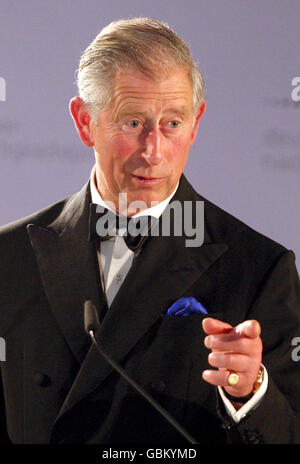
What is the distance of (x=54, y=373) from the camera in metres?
1.76

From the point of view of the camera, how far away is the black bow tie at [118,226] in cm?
186

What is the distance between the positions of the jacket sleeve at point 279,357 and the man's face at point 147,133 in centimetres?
33

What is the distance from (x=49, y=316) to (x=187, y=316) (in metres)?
0.33

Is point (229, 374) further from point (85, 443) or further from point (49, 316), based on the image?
point (49, 316)

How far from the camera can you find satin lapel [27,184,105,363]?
5.85ft

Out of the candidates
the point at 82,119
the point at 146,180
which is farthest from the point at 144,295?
the point at 82,119

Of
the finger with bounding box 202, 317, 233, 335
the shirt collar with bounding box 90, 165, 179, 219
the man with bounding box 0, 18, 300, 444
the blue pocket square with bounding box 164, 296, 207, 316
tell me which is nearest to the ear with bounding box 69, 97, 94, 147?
the man with bounding box 0, 18, 300, 444

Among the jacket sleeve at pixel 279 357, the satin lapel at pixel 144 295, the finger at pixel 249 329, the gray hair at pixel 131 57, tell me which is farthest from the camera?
the gray hair at pixel 131 57

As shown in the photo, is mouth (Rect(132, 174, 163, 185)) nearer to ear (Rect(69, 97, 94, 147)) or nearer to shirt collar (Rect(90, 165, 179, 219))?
shirt collar (Rect(90, 165, 179, 219))

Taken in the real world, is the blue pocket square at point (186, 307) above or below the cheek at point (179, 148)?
below

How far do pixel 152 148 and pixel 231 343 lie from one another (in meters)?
0.57

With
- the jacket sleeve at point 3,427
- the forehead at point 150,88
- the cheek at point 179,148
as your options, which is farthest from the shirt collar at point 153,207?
the jacket sleeve at point 3,427

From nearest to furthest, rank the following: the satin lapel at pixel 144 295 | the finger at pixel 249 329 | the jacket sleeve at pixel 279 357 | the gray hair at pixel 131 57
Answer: the finger at pixel 249 329 < the jacket sleeve at pixel 279 357 < the satin lapel at pixel 144 295 < the gray hair at pixel 131 57

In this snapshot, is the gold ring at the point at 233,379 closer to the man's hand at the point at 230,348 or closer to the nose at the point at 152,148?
the man's hand at the point at 230,348
